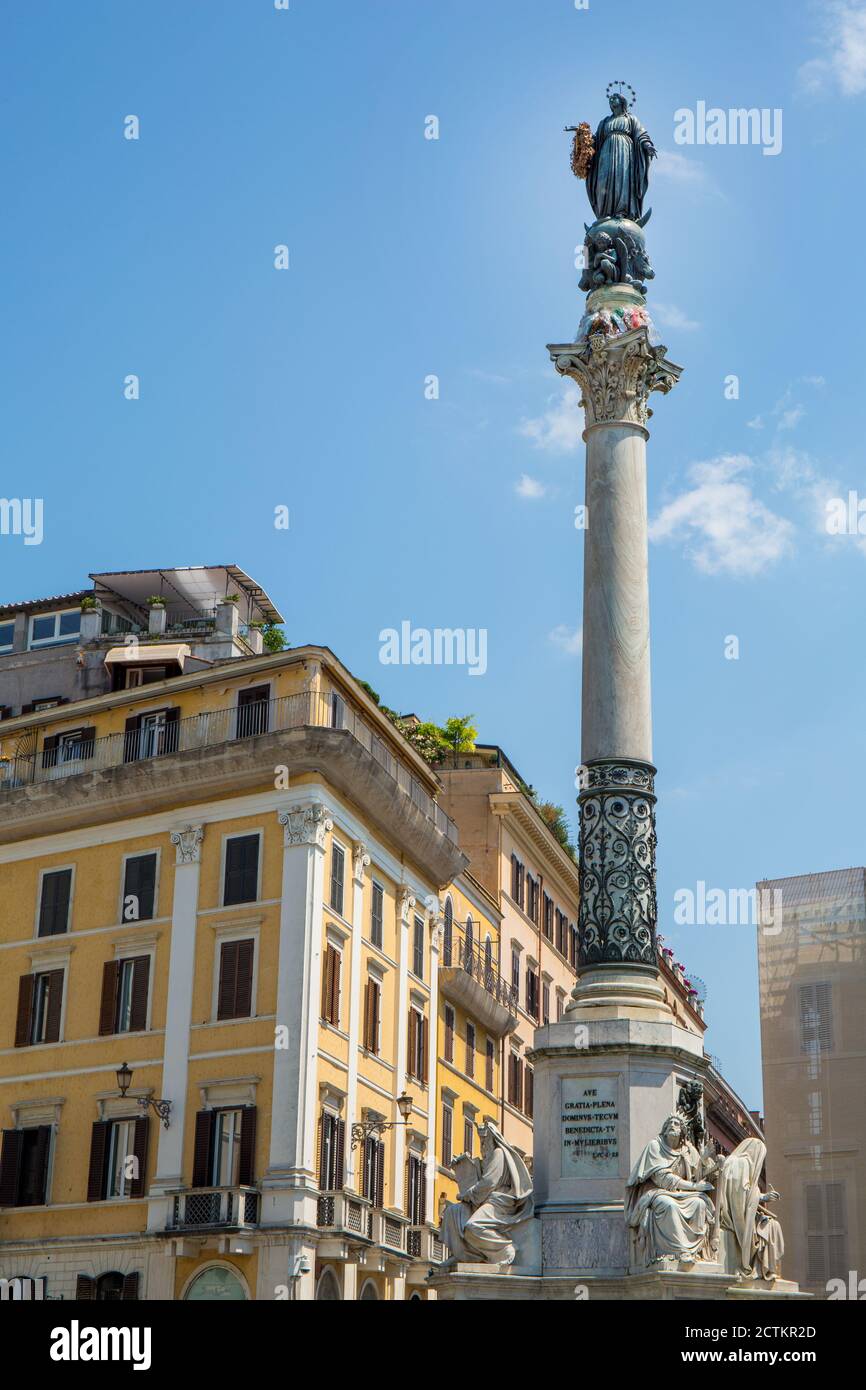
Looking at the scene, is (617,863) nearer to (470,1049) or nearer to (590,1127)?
(590,1127)

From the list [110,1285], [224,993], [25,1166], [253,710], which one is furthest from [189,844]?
[110,1285]

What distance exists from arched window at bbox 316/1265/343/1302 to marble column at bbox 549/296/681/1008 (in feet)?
57.0

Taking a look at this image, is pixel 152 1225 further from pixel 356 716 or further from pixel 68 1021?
pixel 356 716

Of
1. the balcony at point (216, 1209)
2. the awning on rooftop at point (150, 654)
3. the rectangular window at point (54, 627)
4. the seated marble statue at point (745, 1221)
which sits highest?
the rectangular window at point (54, 627)

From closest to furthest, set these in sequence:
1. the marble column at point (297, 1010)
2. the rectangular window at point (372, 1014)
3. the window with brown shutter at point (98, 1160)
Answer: the marble column at point (297, 1010) < the window with brown shutter at point (98, 1160) < the rectangular window at point (372, 1014)

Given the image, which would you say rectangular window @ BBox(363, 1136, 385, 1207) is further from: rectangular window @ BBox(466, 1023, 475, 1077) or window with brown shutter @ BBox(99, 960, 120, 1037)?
rectangular window @ BBox(466, 1023, 475, 1077)

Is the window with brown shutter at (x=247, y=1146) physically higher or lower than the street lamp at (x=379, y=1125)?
lower

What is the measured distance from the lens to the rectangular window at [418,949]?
45844 millimetres

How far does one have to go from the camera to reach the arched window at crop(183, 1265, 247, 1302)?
1447 inches

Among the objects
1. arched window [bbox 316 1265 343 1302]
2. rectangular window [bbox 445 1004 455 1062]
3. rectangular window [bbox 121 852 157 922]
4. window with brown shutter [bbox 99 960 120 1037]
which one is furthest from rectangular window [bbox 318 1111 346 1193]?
rectangular window [bbox 445 1004 455 1062]

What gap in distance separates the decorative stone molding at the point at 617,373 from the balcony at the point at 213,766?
53.2 feet

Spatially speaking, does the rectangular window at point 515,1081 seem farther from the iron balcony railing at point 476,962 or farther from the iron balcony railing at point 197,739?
the iron balcony railing at point 197,739

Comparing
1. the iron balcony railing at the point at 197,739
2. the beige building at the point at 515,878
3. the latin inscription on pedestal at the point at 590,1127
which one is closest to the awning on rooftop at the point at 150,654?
the iron balcony railing at the point at 197,739
